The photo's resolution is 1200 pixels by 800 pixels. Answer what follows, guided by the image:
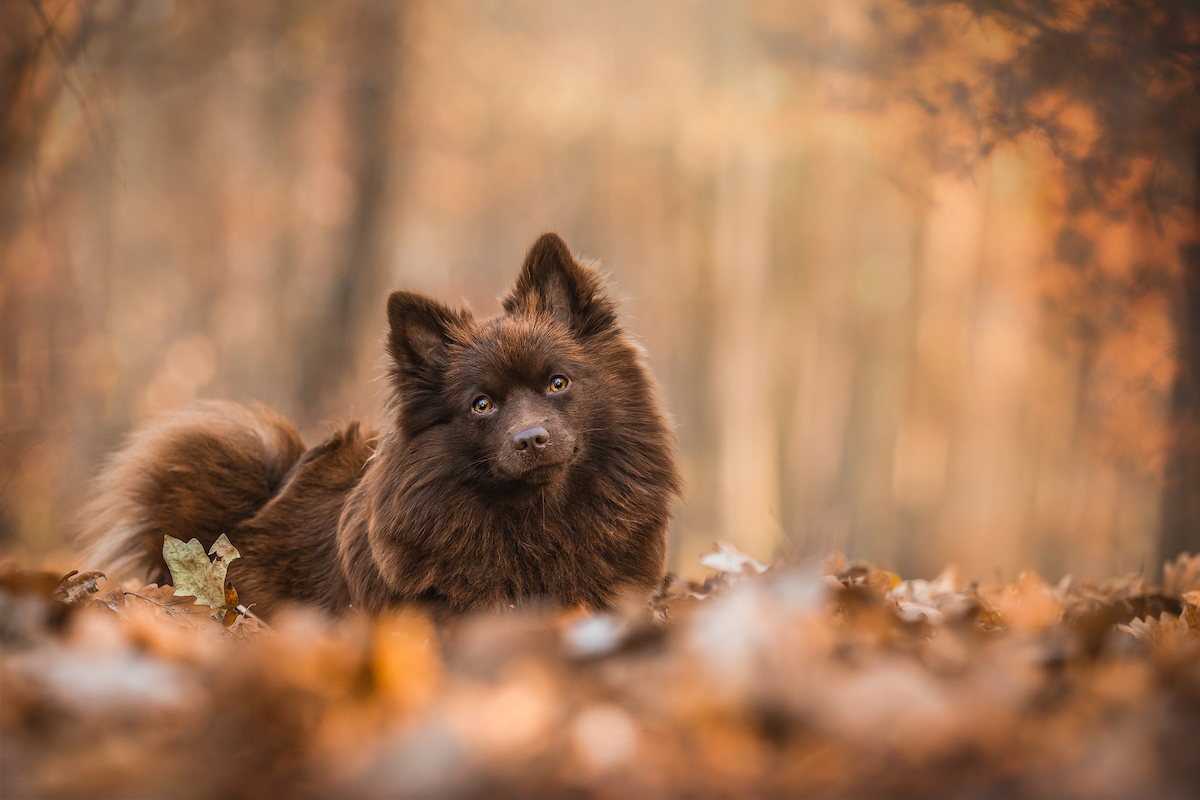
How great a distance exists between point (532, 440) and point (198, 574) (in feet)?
5.14

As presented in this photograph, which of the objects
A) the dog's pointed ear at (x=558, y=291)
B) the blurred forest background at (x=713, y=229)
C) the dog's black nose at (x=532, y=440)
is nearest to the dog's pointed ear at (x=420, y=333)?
the dog's pointed ear at (x=558, y=291)

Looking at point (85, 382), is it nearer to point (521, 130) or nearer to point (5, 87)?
point (5, 87)

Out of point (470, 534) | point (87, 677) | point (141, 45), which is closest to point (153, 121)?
point (141, 45)

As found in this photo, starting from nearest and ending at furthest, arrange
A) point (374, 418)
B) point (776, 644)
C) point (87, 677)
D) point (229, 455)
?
1. point (87, 677)
2. point (776, 644)
3. point (229, 455)
4. point (374, 418)

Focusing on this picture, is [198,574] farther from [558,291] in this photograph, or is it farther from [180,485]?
[558,291]

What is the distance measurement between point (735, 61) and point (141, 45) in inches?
332

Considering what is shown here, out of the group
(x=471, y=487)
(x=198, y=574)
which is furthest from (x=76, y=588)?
(x=471, y=487)

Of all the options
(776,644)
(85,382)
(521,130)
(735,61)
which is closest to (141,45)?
(85,382)

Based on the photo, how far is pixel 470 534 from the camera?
135 inches

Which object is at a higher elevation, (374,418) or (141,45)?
(141,45)

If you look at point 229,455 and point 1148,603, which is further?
point 229,455

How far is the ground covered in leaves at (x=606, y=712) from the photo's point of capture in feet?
4.28

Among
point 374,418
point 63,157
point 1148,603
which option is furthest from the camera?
point 63,157

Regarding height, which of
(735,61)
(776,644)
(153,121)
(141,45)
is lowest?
(776,644)
